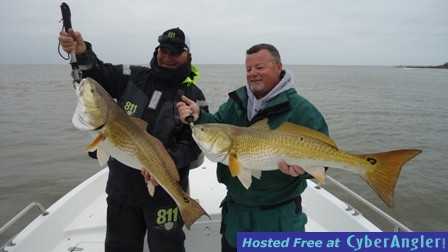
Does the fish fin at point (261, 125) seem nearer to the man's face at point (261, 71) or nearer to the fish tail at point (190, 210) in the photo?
the man's face at point (261, 71)

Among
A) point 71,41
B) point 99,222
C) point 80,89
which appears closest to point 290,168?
point 80,89

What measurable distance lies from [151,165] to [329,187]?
7.73 m

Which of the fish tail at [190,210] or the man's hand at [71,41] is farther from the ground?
the man's hand at [71,41]

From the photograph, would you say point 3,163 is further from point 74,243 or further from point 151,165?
point 151,165

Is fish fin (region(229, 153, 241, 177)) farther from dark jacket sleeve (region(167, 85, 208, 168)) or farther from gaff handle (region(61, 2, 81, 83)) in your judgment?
gaff handle (region(61, 2, 81, 83))

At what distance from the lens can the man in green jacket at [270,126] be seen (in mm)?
2994

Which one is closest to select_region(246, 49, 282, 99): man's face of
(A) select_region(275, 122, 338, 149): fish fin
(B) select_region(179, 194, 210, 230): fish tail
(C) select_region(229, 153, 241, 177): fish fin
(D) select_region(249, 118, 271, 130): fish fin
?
(D) select_region(249, 118, 271, 130): fish fin

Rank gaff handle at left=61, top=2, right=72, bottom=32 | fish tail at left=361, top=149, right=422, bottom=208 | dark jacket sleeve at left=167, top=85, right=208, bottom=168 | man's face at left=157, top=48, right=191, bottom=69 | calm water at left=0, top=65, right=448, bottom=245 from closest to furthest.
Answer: fish tail at left=361, top=149, right=422, bottom=208, gaff handle at left=61, top=2, right=72, bottom=32, dark jacket sleeve at left=167, top=85, right=208, bottom=168, man's face at left=157, top=48, right=191, bottom=69, calm water at left=0, top=65, right=448, bottom=245

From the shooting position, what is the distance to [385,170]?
8.57 ft

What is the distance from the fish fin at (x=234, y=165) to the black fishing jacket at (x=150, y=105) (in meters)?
0.73

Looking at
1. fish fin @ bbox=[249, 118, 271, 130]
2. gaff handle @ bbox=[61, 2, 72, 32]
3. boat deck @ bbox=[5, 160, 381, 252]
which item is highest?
gaff handle @ bbox=[61, 2, 72, 32]

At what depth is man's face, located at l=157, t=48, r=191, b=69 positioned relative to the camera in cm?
347

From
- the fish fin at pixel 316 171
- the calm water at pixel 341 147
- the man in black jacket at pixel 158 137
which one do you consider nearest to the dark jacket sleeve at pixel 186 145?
the man in black jacket at pixel 158 137

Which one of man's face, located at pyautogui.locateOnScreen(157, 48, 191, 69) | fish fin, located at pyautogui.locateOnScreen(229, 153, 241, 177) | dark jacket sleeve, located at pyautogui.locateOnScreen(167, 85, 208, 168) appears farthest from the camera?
man's face, located at pyautogui.locateOnScreen(157, 48, 191, 69)
